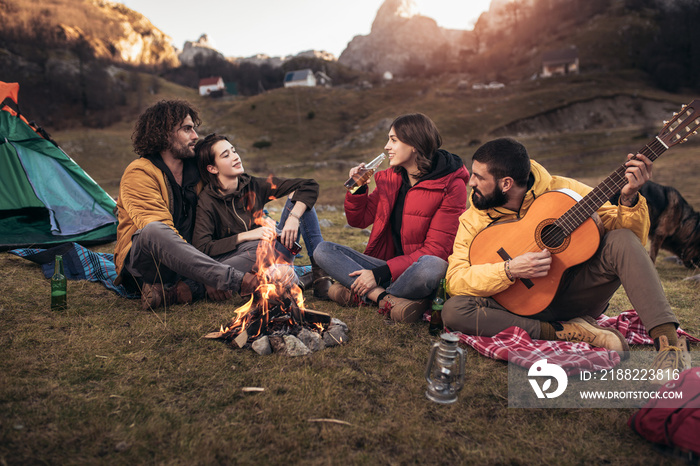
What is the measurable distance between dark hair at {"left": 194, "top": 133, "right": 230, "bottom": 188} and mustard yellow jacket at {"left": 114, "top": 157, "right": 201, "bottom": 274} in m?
0.40

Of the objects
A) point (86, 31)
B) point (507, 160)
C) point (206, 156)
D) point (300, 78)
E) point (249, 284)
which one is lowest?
point (249, 284)

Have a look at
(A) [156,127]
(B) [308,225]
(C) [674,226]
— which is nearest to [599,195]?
(B) [308,225]

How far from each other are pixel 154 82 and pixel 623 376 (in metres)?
64.7

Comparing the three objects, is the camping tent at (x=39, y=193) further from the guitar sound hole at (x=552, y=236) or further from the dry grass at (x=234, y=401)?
the guitar sound hole at (x=552, y=236)

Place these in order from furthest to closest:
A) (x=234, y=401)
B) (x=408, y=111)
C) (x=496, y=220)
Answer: (x=408, y=111)
(x=496, y=220)
(x=234, y=401)

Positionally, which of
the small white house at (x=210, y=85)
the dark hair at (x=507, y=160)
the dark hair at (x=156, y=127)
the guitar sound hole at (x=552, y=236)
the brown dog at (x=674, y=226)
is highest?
the small white house at (x=210, y=85)

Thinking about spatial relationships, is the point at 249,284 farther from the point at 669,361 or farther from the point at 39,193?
the point at 39,193

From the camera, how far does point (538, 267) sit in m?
3.13

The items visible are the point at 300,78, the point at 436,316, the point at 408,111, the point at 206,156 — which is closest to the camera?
the point at 436,316

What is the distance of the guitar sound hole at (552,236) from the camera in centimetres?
324

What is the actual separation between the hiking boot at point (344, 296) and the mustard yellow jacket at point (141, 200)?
177cm

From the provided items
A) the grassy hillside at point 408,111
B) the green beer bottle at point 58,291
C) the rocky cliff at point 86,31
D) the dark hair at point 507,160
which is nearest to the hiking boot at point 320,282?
the dark hair at point 507,160

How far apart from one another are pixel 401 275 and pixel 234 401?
193 centimetres

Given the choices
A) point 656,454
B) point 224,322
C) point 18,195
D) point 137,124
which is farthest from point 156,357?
point 18,195
